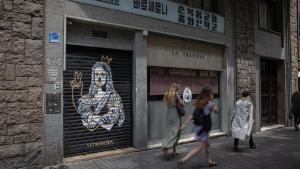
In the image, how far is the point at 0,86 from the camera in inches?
265

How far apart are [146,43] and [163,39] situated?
92 cm

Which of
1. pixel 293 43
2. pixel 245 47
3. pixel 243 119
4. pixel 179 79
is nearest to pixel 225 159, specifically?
pixel 243 119

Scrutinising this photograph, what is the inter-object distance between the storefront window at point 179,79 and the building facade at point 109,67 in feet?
0.10

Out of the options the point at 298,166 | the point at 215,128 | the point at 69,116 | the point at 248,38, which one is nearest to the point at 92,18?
the point at 69,116

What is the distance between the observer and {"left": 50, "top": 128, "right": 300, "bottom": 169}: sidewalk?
7.75m

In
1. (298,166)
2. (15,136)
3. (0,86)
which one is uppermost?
(0,86)

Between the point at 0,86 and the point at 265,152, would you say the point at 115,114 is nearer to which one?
the point at 0,86

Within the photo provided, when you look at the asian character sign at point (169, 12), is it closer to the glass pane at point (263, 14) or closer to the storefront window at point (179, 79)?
the storefront window at point (179, 79)

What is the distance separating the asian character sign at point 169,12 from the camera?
8844 millimetres

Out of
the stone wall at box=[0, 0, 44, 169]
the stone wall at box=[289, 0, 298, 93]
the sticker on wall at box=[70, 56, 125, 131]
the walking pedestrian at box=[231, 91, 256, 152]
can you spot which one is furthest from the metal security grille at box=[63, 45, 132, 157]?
the stone wall at box=[289, 0, 298, 93]

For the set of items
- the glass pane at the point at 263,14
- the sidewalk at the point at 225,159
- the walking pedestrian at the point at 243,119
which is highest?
the glass pane at the point at 263,14

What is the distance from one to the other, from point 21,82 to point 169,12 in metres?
4.88

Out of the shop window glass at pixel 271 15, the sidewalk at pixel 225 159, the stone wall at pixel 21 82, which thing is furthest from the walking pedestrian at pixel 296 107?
the stone wall at pixel 21 82

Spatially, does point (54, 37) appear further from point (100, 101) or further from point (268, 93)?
point (268, 93)
